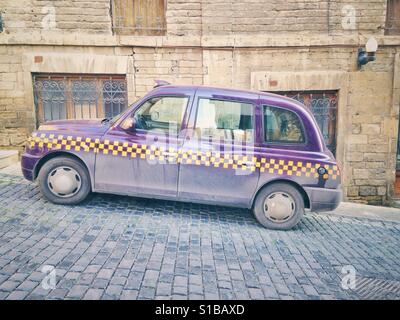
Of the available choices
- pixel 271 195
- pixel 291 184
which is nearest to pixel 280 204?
pixel 271 195

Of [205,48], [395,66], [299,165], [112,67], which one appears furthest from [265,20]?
[299,165]

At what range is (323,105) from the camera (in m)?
7.33

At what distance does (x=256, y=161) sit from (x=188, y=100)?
1.31m

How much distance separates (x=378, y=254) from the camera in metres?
3.79

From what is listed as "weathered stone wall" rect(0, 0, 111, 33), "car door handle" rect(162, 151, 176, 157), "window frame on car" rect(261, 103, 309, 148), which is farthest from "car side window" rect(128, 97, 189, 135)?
"weathered stone wall" rect(0, 0, 111, 33)

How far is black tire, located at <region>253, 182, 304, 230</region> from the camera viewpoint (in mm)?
4172

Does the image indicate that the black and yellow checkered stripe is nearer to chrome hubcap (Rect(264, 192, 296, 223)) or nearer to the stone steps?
chrome hubcap (Rect(264, 192, 296, 223))

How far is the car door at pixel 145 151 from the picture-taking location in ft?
13.3

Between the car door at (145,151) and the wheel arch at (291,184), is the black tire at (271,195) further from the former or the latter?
the car door at (145,151)

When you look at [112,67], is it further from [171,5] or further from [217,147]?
[217,147]

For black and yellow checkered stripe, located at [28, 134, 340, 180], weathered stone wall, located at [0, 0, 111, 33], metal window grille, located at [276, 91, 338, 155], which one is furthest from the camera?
metal window grille, located at [276, 91, 338, 155]

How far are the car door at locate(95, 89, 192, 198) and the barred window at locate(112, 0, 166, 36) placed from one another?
12.6 feet

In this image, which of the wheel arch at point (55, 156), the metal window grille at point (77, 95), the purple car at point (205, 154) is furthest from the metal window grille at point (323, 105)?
the wheel arch at point (55, 156)

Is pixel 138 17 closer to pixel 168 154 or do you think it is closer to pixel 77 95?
pixel 77 95
